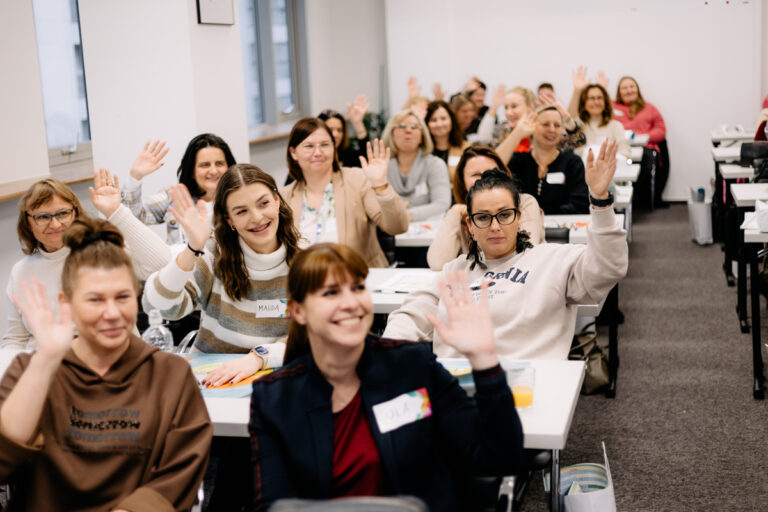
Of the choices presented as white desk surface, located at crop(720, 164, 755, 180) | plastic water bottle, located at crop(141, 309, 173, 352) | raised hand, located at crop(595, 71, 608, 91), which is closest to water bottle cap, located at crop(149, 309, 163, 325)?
plastic water bottle, located at crop(141, 309, 173, 352)

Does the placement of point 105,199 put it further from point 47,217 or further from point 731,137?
point 731,137

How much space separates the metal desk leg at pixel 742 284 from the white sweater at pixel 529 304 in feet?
7.27

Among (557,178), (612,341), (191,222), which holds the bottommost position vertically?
(612,341)

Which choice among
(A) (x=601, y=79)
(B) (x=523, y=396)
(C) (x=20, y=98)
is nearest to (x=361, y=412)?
(B) (x=523, y=396)

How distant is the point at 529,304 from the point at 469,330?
996 millimetres

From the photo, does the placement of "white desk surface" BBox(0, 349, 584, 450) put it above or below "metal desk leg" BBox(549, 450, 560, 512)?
above

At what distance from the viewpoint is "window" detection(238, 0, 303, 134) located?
28.0ft

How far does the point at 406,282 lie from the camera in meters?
3.56

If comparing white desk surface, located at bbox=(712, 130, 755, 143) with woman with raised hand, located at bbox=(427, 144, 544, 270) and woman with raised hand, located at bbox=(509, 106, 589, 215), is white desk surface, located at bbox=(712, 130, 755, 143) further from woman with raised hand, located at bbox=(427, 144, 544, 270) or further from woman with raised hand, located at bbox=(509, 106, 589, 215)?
woman with raised hand, located at bbox=(427, 144, 544, 270)

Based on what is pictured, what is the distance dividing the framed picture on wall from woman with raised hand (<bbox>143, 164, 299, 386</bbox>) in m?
2.86

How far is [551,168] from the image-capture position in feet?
16.3

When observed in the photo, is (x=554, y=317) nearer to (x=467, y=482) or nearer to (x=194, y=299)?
(x=467, y=482)

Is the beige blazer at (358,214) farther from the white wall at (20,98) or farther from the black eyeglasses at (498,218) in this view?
the white wall at (20,98)

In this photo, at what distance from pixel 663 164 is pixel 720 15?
1.69 m
